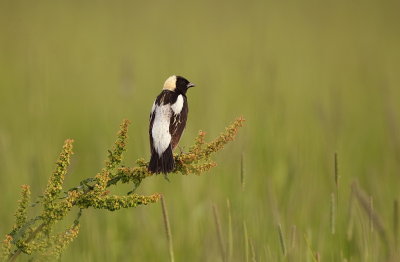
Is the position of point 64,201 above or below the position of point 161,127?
below

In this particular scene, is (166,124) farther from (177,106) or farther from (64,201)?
(64,201)

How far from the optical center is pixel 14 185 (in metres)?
3.82

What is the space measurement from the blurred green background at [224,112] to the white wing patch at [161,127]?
30 cm

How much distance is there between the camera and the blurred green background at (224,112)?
321 centimetres

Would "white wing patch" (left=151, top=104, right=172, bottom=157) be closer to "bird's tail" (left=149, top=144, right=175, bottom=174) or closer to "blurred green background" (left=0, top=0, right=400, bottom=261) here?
"bird's tail" (left=149, top=144, right=175, bottom=174)

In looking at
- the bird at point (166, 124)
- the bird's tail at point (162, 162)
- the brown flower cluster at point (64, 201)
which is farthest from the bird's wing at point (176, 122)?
the brown flower cluster at point (64, 201)

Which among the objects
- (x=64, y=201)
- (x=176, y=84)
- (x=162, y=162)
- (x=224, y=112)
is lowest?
(x=64, y=201)

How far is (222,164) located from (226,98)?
9.43 ft

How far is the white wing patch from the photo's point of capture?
2.52 m

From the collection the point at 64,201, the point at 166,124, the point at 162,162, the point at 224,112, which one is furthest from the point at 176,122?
the point at 224,112

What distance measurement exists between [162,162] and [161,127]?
0.36 metres

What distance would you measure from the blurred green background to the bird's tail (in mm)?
250

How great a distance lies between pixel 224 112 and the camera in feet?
18.9

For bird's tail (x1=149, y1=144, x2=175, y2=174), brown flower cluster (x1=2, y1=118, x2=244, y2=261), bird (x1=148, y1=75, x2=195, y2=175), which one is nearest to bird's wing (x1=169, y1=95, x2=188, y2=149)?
bird (x1=148, y1=75, x2=195, y2=175)
